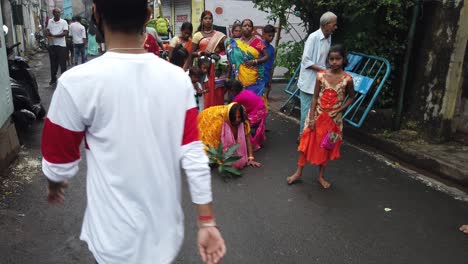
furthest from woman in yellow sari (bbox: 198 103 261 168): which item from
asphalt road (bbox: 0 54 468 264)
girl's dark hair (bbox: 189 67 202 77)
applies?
girl's dark hair (bbox: 189 67 202 77)

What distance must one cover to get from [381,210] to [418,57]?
278 cm

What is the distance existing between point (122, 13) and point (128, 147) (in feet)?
1.53

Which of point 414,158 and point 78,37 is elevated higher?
point 78,37

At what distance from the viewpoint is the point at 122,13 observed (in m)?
1.46

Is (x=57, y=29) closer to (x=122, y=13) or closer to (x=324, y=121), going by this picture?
(x=324, y=121)

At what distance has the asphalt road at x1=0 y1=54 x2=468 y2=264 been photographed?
9.93 feet

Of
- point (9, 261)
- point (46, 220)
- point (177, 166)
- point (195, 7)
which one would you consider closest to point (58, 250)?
point (9, 261)

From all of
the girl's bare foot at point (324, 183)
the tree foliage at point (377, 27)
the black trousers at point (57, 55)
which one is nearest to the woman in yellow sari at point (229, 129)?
the girl's bare foot at point (324, 183)

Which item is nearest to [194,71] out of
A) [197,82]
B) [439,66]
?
[197,82]

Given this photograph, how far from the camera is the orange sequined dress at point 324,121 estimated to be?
4047 millimetres

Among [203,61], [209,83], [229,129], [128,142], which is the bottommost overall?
[229,129]

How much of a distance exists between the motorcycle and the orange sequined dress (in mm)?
3656

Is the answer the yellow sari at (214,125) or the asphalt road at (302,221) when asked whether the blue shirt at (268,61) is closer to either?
the yellow sari at (214,125)

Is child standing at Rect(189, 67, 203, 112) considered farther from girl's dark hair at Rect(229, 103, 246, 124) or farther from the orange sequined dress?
the orange sequined dress
